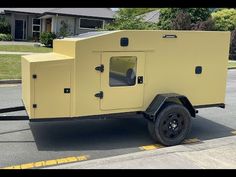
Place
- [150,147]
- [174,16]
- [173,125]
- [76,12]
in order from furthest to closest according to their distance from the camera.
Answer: [174,16], [76,12], [173,125], [150,147]

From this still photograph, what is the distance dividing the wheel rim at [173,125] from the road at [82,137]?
362 mm

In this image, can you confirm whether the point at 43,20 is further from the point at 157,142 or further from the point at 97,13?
the point at 157,142

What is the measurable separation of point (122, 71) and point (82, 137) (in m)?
1.44

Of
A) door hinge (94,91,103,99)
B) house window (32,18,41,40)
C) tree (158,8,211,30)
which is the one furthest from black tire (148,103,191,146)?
house window (32,18,41,40)

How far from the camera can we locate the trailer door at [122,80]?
214 inches

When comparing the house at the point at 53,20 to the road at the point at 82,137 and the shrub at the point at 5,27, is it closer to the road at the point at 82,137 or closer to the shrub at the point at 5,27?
the shrub at the point at 5,27

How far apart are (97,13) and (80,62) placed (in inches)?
1083

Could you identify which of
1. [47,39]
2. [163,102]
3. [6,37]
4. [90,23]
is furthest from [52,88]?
[6,37]

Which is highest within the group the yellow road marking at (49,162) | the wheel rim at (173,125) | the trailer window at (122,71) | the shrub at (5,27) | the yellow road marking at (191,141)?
the shrub at (5,27)

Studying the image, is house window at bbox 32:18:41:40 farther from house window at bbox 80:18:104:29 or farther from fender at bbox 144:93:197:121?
fender at bbox 144:93:197:121

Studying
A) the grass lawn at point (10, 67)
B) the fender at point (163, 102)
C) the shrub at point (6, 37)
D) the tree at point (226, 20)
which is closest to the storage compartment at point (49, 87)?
the fender at point (163, 102)

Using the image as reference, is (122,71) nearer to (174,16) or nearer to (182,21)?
(182,21)

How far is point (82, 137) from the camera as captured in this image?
5.96 meters
